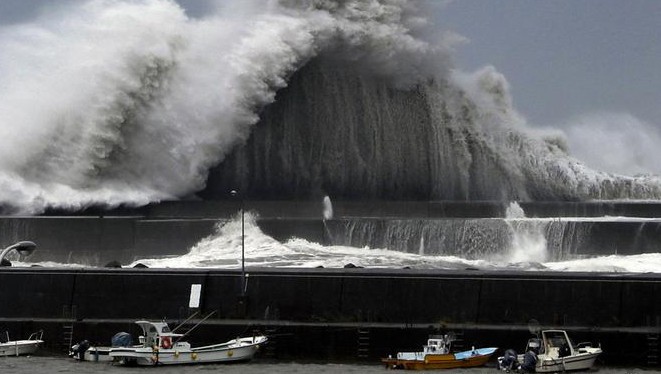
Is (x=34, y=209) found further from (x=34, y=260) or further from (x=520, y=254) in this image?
(x=520, y=254)

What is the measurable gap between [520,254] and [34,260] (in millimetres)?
11493

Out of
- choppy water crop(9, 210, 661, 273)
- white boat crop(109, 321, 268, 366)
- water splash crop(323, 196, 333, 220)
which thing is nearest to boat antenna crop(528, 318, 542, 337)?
white boat crop(109, 321, 268, 366)

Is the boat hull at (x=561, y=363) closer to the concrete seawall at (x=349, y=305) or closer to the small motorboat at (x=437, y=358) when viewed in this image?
the concrete seawall at (x=349, y=305)

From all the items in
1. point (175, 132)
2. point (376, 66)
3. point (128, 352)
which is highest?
point (376, 66)

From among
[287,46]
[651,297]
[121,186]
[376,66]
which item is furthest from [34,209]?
[651,297]

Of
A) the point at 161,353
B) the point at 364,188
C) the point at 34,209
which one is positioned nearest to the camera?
the point at 161,353

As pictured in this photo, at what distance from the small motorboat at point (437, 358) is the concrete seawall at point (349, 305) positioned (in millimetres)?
608

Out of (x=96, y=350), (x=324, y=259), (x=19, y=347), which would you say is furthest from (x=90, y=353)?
(x=324, y=259)

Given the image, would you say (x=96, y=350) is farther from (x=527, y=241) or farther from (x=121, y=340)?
(x=527, y=241)

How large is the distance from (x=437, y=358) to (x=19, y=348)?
23.2ft

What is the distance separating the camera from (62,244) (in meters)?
34.8

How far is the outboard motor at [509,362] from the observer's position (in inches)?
881

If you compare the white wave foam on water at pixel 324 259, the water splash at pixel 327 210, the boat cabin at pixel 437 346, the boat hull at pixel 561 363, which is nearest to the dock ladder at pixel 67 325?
the boat cabin at pixel 437 346

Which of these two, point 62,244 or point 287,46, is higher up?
point 287,46
